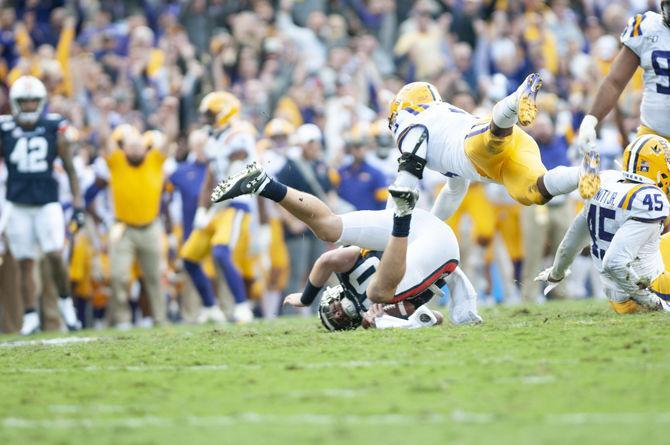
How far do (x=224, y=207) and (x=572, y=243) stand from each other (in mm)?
4572

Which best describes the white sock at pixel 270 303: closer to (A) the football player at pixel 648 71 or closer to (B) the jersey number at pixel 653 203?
(A) the football player at pixel 648 71

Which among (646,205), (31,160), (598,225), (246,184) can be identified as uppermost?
(31,160)

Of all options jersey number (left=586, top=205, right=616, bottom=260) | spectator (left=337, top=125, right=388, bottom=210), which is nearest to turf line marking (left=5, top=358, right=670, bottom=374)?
jersey number (left=586, top=205, right=616, bottom=260)

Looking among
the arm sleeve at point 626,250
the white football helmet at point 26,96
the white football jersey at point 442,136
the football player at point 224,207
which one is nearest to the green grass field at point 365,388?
the arm sleeve at point 626,250

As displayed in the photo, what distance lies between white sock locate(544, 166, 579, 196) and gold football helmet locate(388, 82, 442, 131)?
3.58 feet

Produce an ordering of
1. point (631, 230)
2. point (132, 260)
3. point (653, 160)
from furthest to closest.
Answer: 1. point (132, 260)
2. point (653, 160)
3. point (631, 230)

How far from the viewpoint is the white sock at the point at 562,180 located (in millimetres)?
7636

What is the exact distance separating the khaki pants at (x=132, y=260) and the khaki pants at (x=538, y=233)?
3811 millimetres

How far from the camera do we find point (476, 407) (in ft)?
15.4

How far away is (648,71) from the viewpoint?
835cm

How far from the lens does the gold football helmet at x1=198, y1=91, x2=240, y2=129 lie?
12.0 meters

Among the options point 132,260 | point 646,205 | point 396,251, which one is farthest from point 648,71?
point 132,260

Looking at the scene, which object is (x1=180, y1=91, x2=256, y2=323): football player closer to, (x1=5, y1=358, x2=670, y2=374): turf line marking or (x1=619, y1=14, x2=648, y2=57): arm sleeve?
(x1=619, y1=14, x2=648, y2=57): arm sleeve

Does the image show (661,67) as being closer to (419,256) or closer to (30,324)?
(419,256)
